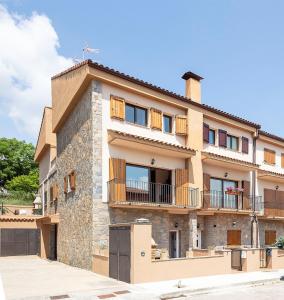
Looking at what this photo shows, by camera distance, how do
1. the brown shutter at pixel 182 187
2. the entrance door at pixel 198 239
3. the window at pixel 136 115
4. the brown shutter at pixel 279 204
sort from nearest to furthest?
the window at pixel 136 115, the brown shutter at pixel 182 187, the entrance door at pixel 198 239, the brown shutter at pixel 279 204

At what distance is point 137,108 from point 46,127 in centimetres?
1197

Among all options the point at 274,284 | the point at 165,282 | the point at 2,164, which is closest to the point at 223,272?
the point at 274,284

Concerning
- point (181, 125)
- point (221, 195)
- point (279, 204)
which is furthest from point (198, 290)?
point (279, 204)

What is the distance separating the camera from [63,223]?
2311 centimetres

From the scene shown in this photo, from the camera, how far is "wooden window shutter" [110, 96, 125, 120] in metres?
19.1

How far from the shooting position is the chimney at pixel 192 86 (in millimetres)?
24609

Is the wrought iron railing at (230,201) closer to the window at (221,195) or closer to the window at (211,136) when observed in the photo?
the window at (221,195)

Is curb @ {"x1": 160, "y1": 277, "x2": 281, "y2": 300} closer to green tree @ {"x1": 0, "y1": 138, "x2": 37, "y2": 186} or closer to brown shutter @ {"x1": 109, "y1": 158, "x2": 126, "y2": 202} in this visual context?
brown shutter @ {"x1": 109, "y1": 158, "x2": 126, "y2": 202}

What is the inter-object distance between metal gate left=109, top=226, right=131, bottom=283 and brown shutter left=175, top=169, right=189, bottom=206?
628 cm

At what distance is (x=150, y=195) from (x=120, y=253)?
6.06 m

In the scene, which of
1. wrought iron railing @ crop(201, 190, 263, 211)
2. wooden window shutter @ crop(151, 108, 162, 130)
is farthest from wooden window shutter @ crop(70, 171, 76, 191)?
wrought iron railing @ crop(201, 190, 263, 211)

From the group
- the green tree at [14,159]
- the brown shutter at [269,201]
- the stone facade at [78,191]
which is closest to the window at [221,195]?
the brown shutter at [269,201]

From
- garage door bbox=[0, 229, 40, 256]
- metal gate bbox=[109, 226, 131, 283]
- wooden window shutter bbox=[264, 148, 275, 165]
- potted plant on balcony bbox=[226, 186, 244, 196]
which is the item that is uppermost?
wooden window shutter bbox=[264, 148, 275, 165]

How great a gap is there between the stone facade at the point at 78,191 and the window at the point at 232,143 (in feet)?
35.0
